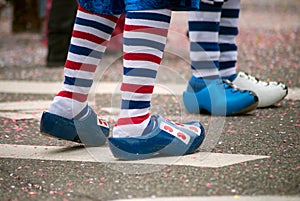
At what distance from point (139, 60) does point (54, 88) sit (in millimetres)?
1830

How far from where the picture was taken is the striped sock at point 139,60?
7.00ft

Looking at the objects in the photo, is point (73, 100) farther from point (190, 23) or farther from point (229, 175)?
point (190, 23)

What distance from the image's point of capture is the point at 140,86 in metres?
2.14

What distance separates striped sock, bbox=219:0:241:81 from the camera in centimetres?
317

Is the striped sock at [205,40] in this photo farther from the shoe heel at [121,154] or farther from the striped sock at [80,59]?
the shoe heel at [121,154]

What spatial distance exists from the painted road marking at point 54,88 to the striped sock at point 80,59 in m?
1.20

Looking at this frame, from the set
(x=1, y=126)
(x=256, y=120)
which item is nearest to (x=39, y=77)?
(x=1, y=126)

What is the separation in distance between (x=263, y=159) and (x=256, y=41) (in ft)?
14.0

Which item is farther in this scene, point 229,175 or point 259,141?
point 259,141

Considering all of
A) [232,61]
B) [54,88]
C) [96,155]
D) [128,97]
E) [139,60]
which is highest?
[139,60]

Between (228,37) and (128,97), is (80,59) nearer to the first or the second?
(128,97)

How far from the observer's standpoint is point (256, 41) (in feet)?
20.8

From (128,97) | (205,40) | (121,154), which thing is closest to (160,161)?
(121,154)

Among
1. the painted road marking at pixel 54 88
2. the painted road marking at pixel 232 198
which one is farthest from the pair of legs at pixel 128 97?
the painted road marking at pixel 54 88
